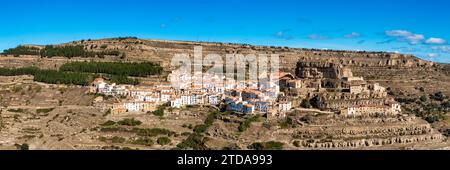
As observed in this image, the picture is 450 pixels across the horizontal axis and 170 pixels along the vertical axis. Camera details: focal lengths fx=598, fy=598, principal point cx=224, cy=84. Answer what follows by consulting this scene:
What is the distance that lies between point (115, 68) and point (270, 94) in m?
19.9

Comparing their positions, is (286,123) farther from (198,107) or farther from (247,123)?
(198,107)

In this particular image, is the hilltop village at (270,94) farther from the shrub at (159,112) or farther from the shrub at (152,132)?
the shrub at (152,132)

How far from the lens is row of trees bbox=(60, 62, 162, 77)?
5797 cm

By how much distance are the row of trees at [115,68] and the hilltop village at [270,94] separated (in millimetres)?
4582

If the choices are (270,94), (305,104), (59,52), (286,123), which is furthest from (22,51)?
(286,123)

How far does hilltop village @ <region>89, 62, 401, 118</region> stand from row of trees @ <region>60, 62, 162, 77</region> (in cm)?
458

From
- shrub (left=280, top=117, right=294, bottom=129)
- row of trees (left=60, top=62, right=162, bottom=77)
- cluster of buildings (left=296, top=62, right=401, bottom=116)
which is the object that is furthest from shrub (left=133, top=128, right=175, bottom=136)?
row of trees (left=60, top=62, right=162, bottom=77)

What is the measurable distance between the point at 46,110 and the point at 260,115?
18.4 m

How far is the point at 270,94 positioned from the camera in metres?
45.1

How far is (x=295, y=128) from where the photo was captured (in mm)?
38562

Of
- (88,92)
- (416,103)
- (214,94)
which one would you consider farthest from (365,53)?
(88,92)

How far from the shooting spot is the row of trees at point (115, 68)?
57969 mm

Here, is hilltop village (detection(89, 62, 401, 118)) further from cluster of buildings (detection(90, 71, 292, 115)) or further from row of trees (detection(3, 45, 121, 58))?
row of trees (detection(3, 45, 121, 58))

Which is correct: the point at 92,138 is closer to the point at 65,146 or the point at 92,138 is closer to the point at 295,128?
the point at 65,146
